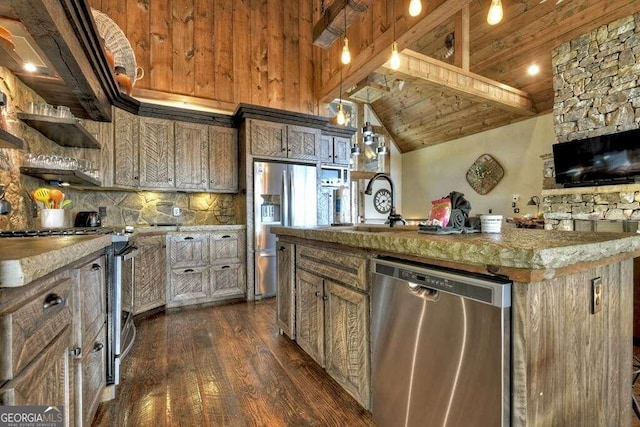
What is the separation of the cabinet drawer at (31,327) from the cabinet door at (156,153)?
289 cm

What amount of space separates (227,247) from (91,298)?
7.72 ft

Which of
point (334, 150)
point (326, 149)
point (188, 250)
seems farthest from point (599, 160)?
point (188, 250)

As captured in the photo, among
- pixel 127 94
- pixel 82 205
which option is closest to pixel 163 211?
pixel 82 205

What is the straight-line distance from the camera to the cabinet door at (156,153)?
11.7 feet

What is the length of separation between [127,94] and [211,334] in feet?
9.41

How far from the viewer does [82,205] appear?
3477 mm

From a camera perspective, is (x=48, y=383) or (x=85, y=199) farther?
(x=85, y=199)

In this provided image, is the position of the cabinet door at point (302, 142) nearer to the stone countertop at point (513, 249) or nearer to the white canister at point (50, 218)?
the white canister at point (50, 218)

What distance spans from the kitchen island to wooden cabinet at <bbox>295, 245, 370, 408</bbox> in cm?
31

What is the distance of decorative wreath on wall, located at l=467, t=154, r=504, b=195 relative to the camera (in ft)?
22.4

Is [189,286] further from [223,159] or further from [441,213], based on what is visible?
[441,213]

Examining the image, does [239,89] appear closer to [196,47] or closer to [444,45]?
[196,47]

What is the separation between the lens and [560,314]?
37.4 inches

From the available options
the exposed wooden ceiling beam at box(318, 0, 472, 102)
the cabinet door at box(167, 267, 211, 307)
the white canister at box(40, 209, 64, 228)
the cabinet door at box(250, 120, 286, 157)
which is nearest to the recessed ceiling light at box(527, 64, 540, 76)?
the exposed wooden ceiling beam at box(318, 0, 472, 102)
